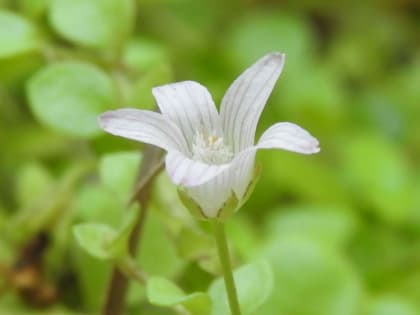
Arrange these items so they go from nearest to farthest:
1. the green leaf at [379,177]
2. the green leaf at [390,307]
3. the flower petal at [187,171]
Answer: the flower petal at [187,171] → the green leaf at [390,307] → the green leaf at [379,177]

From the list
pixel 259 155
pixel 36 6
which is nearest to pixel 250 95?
pixel 36 6

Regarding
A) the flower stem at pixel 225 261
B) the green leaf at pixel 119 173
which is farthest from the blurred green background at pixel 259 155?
the flower stem at pixel 225 261

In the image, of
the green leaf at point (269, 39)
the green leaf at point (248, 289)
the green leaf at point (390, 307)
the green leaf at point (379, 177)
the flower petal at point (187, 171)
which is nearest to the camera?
the flower petal at point (187, 171)

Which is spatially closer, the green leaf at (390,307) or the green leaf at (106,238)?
the green leaf at (106,238)

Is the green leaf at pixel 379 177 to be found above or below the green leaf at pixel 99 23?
below

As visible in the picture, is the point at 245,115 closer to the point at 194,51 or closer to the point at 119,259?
the point at 119,259

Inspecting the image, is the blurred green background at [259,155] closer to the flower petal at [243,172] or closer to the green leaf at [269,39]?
the green leaf at [269,39]

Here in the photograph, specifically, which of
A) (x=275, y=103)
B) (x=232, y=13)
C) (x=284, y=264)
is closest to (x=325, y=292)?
(x=284, y=264)
